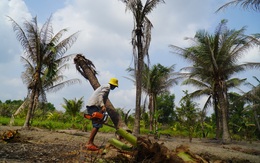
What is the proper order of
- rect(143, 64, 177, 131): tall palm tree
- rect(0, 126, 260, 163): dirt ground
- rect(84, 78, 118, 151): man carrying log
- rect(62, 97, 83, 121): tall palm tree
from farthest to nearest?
rect(143, 64, 177, 131): tall palm tree, rect(62, 97, 83, 121): tall palm tree, rect(84, 78, 118, 151): man carrying log, rect(0, 126, 260, 163): dirt ground

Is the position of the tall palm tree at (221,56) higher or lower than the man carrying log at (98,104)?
higher

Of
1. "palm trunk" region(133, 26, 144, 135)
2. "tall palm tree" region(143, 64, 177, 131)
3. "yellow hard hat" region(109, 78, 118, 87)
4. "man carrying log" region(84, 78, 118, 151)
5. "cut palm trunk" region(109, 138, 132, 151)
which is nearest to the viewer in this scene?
"cut palm trunk" region(109, 138, 132, 151)

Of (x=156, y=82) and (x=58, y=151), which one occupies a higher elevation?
(x=156, y=82)

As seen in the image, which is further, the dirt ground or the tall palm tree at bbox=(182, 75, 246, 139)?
the tall palm tree at bbox=(182, 75, 246, 139)

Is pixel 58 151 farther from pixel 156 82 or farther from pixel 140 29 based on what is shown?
pixel 156 82

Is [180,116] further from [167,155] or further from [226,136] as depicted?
[167,155]

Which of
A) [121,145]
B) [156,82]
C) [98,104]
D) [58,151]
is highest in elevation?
[156,82]

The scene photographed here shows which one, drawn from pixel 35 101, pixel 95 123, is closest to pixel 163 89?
pixel 35 101

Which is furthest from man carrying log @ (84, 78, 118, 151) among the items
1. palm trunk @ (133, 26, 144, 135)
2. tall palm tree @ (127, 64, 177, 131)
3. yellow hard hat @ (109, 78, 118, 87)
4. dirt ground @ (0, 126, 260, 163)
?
tall palm tree @ (127, 64, 177, 131)

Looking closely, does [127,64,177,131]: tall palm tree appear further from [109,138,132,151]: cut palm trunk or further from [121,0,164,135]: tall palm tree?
[109,138,132,151]: cut palm trunk

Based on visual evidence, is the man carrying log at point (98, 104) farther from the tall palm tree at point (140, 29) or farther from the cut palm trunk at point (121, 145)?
the tall palm tree at point (140, 29)

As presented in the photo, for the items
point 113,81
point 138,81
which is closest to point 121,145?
point 113,81

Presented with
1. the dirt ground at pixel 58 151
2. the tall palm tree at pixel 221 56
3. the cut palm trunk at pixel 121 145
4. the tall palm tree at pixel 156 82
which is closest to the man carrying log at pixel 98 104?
the dirt ground at pixel 58 151

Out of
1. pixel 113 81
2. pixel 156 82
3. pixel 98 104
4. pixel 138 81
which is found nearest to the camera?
pixel 98 104
